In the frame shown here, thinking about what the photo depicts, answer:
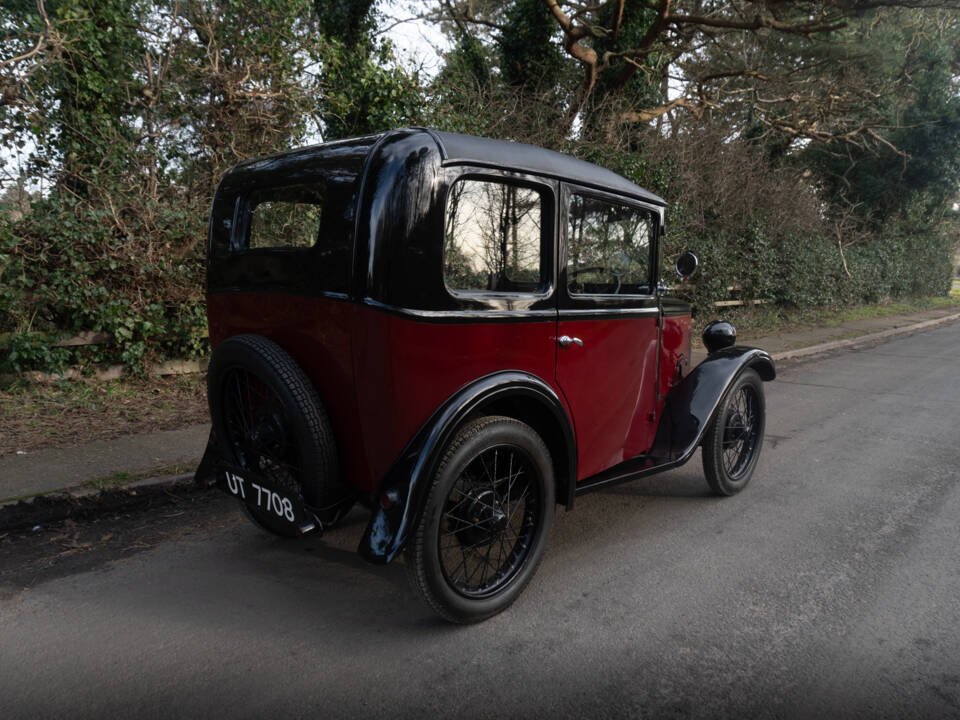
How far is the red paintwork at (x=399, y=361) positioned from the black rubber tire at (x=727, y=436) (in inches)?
34.9

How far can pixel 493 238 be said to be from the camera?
2748 millimetres

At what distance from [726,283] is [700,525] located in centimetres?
984

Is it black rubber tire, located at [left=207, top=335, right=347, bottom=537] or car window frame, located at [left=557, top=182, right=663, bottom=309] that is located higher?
car window frame, located at [left=557, top=182, right=663, bottom=309]

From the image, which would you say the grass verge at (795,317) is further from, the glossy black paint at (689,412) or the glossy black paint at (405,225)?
the glossy black paint at (405,225)

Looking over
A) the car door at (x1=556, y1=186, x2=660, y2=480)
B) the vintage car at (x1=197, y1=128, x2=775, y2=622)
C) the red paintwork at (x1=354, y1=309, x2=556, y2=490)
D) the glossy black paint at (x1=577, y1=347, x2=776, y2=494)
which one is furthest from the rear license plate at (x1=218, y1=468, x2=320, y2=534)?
the glossy black paint at (x1=577, y1=347, x2=776, y2=494)

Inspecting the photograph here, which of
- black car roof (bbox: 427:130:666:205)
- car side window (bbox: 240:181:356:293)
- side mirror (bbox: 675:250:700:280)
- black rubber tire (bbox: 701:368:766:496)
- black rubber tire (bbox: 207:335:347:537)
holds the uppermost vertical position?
black car roof (bbox: 427:130:666:205)

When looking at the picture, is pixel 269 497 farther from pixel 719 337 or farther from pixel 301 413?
pixel 719 337

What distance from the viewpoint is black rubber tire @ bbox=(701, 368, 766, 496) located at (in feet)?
12.6

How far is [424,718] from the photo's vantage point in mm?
2061

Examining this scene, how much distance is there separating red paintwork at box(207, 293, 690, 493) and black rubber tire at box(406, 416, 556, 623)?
Answer: 0.20m

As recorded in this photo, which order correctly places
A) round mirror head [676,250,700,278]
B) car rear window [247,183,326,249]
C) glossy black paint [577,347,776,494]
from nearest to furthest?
1. car rear window [247,183,326,249]
2. glossy black paint [577,347,776,494]
3. round mirror head [676,250,700,278]

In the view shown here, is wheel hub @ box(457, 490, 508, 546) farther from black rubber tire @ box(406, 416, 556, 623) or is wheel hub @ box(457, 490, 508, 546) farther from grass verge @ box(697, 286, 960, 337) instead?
grass verge @ box(697, 286, 960, 337)

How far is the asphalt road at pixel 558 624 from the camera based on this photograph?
2156 millimetres

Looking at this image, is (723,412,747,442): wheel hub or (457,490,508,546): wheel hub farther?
(723,412,747,442): wheel hub
